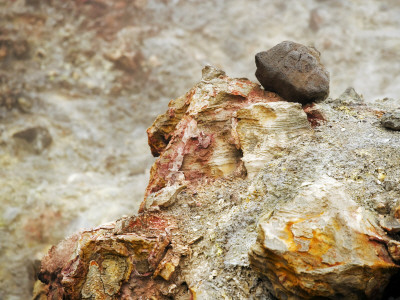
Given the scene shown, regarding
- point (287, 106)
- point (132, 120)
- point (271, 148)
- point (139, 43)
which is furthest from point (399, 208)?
point (139, 43)

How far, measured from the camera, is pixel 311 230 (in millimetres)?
2785

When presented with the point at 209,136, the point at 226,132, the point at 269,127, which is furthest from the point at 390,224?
the point at 209,136

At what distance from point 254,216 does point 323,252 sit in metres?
1.08

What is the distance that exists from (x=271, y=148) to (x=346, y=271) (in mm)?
2019

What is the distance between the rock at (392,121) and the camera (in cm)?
421

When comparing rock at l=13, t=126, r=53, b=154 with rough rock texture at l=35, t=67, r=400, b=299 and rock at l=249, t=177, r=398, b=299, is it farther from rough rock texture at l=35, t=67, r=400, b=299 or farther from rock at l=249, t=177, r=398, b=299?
rock at l=249, t=177, r=398, b=299

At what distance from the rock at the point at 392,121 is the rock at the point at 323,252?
1799 millimetres

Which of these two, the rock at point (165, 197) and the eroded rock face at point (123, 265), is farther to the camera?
the rock at point (165, 197)

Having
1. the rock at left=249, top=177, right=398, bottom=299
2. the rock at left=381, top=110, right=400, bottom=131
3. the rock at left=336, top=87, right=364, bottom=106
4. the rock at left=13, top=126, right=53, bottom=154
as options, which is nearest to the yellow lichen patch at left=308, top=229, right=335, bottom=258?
the rock at left=249, top=177, right=398, bottom=299

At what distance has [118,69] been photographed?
1185cm

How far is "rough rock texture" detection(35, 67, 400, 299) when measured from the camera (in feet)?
8.90

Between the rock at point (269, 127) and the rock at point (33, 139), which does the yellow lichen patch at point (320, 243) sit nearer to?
the rock at point (269, 127)

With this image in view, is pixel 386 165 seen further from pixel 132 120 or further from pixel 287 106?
pixel 132 120

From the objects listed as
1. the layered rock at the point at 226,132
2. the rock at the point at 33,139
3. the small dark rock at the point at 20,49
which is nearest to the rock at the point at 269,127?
the layered rock at the point at 226,132
